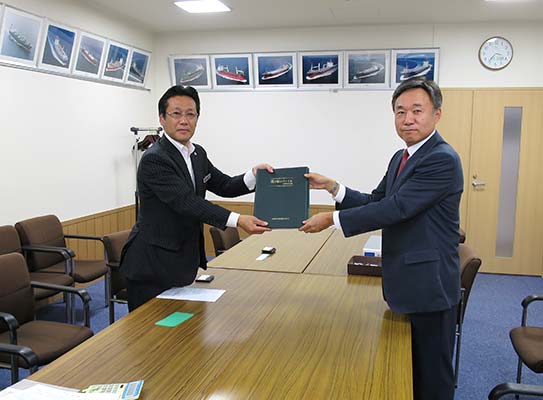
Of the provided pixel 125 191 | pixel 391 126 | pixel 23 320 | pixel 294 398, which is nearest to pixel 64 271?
pixel 23 320

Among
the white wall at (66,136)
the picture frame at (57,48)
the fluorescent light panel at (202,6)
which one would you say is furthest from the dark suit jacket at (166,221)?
the fluorescent light panel at (202,6)

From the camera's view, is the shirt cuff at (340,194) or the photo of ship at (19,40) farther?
the photo of ship at (19,40)

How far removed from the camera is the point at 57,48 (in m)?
4.43

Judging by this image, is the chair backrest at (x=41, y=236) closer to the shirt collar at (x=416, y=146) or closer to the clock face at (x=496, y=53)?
the shirt collar at (x=416, y=146)

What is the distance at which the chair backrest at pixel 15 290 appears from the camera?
2.72m

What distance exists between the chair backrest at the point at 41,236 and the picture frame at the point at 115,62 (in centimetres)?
181

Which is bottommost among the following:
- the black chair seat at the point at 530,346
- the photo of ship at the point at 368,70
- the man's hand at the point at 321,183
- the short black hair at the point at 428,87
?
the black chair seat at the point at 530,346

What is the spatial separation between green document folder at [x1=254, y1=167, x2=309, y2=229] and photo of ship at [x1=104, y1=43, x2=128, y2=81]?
3518mm

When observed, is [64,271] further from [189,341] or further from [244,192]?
[189,341]

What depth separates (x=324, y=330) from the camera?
1885 mm

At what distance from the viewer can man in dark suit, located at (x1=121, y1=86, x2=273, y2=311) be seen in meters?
2.17

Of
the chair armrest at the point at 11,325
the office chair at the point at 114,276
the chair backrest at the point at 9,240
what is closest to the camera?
the chair armrest at the point at 11,325

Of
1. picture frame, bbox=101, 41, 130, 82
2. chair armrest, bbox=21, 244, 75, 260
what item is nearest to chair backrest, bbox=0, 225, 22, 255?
chair armrest, bbox=21, 244, 75, 260

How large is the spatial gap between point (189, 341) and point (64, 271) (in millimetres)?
2683
